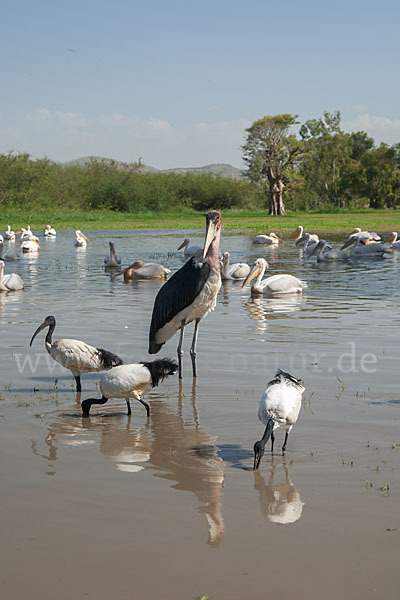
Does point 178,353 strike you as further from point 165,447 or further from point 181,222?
point 181,222

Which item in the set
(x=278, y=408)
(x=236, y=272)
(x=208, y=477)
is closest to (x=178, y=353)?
(x=278, y=408)

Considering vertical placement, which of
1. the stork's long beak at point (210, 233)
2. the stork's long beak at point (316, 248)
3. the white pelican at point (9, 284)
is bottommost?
the white pelican at point (9, 284)

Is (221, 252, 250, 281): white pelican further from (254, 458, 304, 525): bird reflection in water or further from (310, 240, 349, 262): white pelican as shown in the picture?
(254, 458, 304, 525): bird reflection in water

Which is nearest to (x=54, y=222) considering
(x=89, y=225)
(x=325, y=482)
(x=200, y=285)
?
(x=89, y=225)

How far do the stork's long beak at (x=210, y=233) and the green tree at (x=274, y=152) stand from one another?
2023 inches

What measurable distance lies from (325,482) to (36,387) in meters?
3.60

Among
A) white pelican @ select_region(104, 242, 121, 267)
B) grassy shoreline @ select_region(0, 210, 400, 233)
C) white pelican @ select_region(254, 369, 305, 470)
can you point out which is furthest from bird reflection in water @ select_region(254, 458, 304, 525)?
grassy shoreline @ select_region(0, 210, 400, 233)

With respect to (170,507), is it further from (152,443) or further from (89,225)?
(89,225)

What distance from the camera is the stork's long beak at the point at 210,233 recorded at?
795 cm

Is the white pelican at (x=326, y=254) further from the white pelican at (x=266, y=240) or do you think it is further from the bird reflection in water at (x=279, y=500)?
the bird reflection in water at (x=279, y=500)

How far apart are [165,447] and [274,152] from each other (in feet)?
184

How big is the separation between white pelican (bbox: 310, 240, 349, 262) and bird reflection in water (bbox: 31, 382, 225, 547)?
1733 centimetres

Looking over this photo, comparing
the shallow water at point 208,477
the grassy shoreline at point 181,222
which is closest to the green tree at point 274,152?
the grassy shoreline at point 181,222

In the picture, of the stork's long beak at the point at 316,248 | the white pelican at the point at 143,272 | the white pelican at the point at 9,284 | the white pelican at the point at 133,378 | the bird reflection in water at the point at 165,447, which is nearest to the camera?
the bird reflection in water at the point at 165,447
